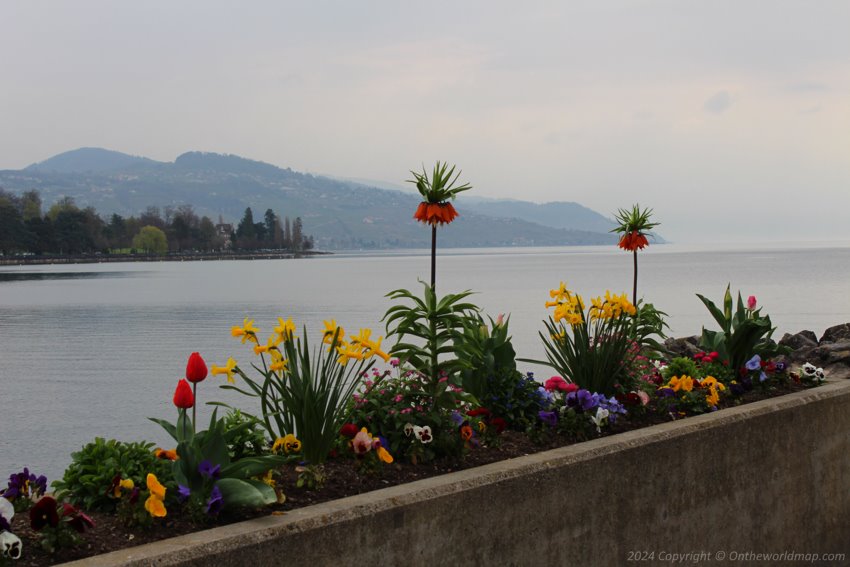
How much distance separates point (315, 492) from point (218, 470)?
1.45 ft

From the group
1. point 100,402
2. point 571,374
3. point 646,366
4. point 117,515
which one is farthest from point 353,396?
point 100,402

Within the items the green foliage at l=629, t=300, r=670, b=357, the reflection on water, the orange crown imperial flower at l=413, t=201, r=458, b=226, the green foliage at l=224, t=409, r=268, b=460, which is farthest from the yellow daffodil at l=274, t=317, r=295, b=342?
the reflection on water

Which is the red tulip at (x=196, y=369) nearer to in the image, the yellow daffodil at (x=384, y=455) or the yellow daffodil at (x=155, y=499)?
the yellow daffodil at (x=155, y=499)

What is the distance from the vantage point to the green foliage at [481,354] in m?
4.62

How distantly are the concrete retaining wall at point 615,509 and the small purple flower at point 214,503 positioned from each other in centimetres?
15

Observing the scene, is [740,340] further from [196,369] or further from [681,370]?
[196,369]

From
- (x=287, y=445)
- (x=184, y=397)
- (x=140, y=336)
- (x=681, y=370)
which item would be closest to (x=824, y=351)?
(x=681, y=370)

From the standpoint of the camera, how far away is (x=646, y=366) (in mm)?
5617

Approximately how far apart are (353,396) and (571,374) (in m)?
1.59

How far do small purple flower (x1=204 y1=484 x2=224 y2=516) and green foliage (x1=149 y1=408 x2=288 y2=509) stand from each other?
0.11ft

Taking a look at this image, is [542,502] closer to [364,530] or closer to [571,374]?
[364,530]

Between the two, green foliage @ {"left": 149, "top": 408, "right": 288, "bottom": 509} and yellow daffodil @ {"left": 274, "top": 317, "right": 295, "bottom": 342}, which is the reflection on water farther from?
green foliage @ {"left": 149, "top": 408, "right": 288, "bottom": 509}

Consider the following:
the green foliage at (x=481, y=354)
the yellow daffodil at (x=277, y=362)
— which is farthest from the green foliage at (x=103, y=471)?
the green foliage at (x=481, y=354)

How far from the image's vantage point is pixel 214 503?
3.02 m
